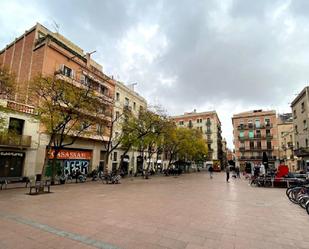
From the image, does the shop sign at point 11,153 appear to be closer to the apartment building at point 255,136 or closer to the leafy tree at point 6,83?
the leafy tree at point 6,83

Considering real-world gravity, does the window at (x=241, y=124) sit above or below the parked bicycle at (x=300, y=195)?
above

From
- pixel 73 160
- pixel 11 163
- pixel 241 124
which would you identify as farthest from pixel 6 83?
pixel 241 124

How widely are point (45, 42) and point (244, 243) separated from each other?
26.3m

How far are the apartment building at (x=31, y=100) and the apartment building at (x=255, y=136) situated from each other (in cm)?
4278

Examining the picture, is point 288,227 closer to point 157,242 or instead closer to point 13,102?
point 157,242

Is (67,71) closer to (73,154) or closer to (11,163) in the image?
(73,154)

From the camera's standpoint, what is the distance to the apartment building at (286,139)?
136ft

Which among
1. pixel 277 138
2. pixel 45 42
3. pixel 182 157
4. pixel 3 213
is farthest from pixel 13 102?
pixel 277 138

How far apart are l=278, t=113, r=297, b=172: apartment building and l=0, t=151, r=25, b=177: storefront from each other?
42.0 m

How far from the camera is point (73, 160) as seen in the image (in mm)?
26406

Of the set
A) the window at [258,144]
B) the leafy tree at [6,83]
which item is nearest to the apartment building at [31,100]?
the leafy tree at [6,83]

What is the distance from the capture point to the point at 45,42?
2375cm

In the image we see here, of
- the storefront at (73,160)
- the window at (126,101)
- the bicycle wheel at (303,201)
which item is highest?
the window at (126,101)

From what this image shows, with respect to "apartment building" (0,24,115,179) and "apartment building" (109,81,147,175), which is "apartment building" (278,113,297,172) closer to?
"apartment building" (109,81,147,175)
